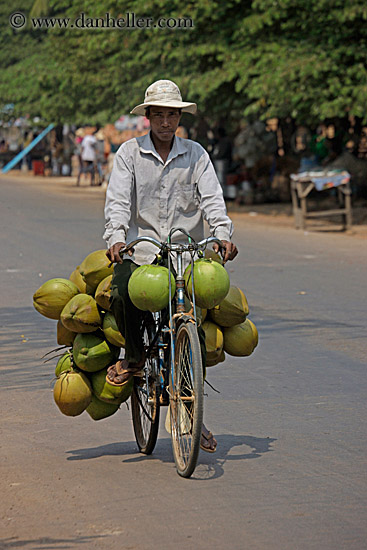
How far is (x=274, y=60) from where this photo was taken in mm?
19625

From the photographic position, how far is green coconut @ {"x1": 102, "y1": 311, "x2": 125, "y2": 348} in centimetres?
528

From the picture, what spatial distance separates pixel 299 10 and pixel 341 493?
16.4m

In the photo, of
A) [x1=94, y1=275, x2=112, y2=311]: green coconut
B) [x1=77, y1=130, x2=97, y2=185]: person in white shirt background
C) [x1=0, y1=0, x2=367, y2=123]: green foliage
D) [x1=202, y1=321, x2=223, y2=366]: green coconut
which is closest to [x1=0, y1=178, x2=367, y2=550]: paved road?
[x1=202, y1=321, x2=223, y2=366]: green coconut

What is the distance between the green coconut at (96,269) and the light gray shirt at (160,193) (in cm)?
17

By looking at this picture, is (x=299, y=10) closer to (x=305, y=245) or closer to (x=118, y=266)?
(x=305, y=245)

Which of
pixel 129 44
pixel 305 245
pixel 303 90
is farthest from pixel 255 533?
pixel 129 44

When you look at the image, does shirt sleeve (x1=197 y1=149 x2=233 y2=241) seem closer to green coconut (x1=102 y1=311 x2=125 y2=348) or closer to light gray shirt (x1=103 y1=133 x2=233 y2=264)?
light gray shirt (x1=103 y1=133 x2=233 y2=264)

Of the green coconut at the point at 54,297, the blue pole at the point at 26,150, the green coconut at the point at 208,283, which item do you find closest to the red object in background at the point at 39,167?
the blue pole at the point at 26,150

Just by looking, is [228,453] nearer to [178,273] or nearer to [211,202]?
[178,273]

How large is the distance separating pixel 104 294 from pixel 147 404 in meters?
0.61

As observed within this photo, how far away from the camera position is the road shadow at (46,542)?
13.1ft

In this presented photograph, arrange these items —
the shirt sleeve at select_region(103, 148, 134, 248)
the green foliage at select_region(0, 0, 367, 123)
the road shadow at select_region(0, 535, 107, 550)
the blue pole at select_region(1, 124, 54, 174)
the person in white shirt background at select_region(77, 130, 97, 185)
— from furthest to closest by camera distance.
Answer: the blue pole at select_region(1, 124, 54, 174)
the person in white shirt background at select_region(77, 130, 97, 185)
the green foliage at select_region(0, 0, 367, 123)
the shirt sleeve at select_region(103, 148, 134, 248)
the road shadow at select_region(0, 535, 107, 550)

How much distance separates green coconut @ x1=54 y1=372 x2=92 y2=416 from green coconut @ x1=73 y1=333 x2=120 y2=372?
7 centimetres

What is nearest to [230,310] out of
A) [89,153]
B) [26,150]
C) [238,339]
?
[238,339]
